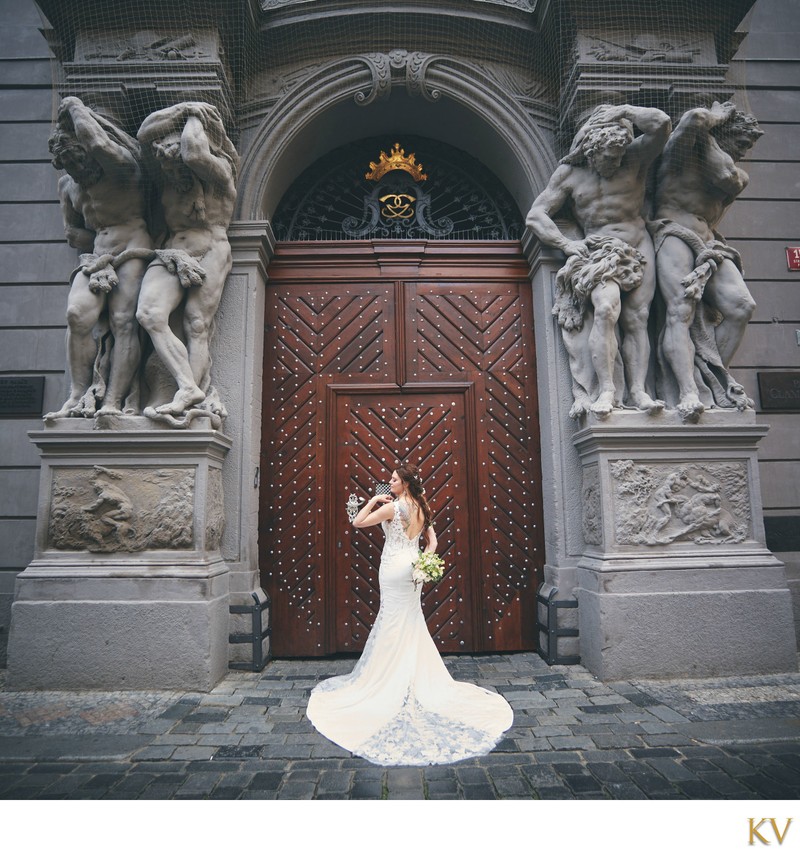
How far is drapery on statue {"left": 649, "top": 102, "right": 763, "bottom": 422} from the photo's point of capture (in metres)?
4.86

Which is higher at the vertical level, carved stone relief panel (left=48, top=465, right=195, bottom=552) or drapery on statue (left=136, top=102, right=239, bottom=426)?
drapery on statue (left=136, top=102, right=239, bottom=426)

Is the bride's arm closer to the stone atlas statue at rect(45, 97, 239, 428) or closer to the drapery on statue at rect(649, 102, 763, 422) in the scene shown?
the stone atlas statue at rect(45, 97, 239, 428)

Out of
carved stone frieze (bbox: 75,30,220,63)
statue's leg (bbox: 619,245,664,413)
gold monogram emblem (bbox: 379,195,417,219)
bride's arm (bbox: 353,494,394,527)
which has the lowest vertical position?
bride's arm (bbox: 353,494,394,527)

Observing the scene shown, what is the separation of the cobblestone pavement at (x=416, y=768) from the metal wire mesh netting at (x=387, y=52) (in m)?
4.59

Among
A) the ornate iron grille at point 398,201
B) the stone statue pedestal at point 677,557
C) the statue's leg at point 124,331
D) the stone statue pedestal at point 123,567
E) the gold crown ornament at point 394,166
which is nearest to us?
the stone statue pedestal at point 123,567

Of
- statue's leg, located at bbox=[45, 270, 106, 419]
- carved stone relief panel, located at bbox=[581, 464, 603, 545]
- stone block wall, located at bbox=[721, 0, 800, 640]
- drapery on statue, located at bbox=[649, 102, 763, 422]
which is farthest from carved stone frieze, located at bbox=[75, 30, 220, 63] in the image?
stone block wall, located at bbox=[721, 0, 800, 640]

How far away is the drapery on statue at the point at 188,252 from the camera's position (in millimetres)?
4680

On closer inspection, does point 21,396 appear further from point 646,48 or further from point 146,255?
point 646,48

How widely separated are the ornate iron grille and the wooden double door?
375 millimetres

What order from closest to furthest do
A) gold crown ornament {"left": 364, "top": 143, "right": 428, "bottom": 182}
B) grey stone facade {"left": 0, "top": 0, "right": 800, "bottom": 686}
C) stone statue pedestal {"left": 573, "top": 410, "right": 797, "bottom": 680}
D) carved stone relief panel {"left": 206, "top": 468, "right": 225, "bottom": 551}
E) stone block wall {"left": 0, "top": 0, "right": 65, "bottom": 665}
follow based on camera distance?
stone statue pedestal {"left": 573, "top": 410, "right": 797, "bottom": 680} < carved stone relief panel {"left": 206, "top": 468, "right": 225, "bottom": 551} < grey stone facade {"left": 0, "top": 0, "right": 800, "bottom": 686} < stone block wall {"left": 0, "top": 0, "right": 65, "bottom": 665} < gold crown ornament {"left": 364, "top": 143, "right": 428, "bottom": 182}

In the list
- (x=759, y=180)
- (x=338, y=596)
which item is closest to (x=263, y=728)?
(x=338, y=596)

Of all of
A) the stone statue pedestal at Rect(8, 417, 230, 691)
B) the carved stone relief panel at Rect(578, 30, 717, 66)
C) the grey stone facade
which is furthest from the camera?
the carved stone relief panel at Rect(578, 30, 717, 66)

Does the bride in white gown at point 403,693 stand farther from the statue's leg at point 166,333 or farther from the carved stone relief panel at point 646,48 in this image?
the carved stone relief panel at point 646,48

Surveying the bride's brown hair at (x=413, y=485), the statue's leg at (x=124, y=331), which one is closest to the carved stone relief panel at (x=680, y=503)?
the bride's brown hair at (x=413, y=485)
